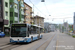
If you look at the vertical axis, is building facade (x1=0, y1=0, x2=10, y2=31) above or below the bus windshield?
above

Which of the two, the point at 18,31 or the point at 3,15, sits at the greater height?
the point at 3,15

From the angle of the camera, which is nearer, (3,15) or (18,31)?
(18,31)

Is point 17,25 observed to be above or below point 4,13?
below

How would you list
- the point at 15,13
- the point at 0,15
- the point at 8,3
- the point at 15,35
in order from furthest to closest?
the point at 15,13 → the point at 8,3 → the point at 0,15 → the point at 15,35

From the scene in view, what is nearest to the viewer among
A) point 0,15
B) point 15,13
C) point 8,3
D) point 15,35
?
point 15,35

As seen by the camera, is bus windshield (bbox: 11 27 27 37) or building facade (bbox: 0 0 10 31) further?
building facade (bbox: 0 0 10 31)

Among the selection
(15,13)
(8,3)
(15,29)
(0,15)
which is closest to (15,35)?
(15,29)

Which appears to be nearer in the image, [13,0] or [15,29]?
[15,29]

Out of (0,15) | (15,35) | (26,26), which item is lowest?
(15,35)

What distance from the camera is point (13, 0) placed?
50344mm

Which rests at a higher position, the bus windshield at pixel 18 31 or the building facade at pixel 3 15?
the building facade at pixel 3 15

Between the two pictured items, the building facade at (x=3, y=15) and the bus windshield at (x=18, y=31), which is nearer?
the bus windshield at (x=18, y=31)

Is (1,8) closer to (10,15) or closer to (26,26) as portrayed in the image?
(10,15)

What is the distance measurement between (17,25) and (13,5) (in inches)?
1357
